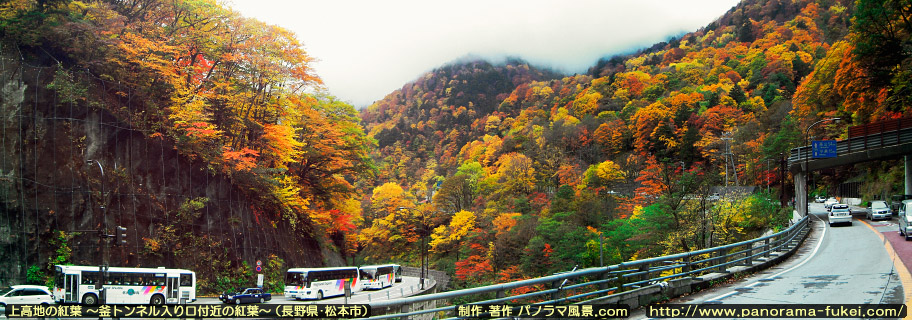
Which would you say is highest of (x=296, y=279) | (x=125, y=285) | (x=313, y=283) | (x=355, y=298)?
(x=125, y=285)

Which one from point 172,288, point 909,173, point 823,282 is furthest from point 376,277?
point 909,173

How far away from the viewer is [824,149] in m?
33.5

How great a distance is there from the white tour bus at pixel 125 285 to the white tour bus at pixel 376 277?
18.2 metres

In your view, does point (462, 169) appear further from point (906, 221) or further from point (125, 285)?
point (906, 221)

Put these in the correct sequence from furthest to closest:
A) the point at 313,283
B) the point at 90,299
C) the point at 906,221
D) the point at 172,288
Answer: the point at 313,283
the point at 172,288
the point at 90,299
the point at 906,221

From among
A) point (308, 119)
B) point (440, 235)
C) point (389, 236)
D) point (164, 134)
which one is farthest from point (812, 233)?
point (389, 236)

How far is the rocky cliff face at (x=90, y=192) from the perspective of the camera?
23875 millimetres

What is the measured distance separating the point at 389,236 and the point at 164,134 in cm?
3882

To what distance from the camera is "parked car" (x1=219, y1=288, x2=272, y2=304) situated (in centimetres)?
2684

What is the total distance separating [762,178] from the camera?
56.1m

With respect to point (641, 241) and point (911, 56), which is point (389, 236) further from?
point (911, 56)

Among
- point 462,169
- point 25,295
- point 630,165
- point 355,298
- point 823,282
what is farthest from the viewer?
point 462,169

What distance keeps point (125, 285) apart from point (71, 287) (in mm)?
2046

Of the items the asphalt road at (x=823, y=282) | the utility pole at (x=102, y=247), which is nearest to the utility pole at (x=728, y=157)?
the asphalt road at (x=823, y=282)
